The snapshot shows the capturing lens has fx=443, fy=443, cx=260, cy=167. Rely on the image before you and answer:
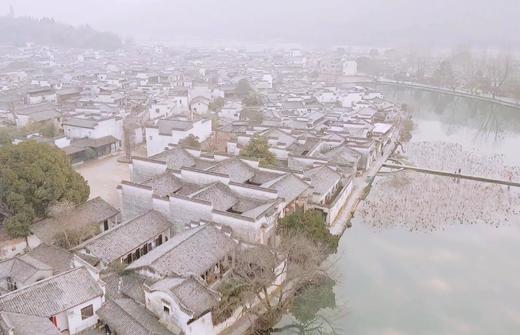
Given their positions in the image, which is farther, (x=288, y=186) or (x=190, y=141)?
(x=190, y=141)

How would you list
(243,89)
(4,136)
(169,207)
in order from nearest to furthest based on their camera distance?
1. (169,207)
2. (4,136)
3. (243,89)

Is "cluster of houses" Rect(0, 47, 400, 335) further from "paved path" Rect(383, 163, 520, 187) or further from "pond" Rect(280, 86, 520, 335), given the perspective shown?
"pond" Rect(280, 86, 520, 335)

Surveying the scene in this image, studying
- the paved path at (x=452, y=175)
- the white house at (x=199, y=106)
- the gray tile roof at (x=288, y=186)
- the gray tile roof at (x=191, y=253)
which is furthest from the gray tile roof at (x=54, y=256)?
the white house at (x=199, y=106)

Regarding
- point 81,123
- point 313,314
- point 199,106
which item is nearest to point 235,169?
point 313,314

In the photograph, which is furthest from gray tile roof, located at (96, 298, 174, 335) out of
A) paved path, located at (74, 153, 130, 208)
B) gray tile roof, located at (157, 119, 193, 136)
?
gray tile roof, located at (157, 119, 193, 136)

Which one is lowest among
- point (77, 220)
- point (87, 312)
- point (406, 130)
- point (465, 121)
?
point (465, 121)

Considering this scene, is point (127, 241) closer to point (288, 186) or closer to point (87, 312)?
point (87, 312)

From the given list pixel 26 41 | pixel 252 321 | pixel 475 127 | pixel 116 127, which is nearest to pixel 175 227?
pixel 252 321
